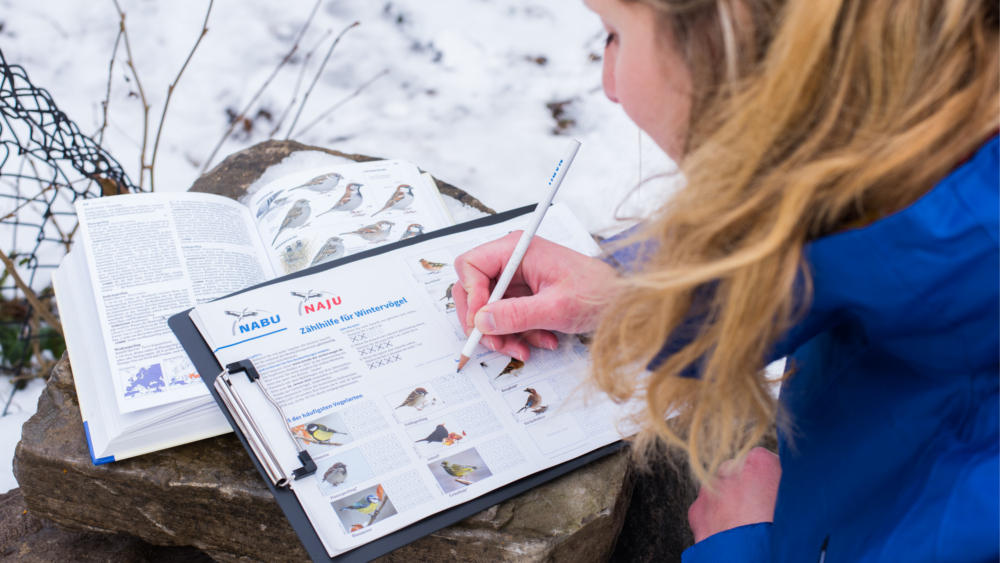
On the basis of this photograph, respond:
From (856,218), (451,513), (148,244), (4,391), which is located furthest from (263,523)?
(4,391)

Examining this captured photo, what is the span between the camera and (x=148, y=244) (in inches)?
38.1

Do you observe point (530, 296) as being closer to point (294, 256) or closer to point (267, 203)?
point (294, 256)

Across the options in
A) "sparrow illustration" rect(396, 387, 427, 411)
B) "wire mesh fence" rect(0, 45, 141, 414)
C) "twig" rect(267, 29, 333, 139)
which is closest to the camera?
"sparrow illustration" rect(396, 387, 427, 411)

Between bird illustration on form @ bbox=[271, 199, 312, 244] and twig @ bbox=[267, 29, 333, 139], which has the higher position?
twig @ bbox=[267, 29, 333, 139]

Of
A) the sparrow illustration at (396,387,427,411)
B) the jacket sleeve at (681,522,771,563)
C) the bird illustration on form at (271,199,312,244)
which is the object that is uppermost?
the bird illustration on form at (271,199,312,244)

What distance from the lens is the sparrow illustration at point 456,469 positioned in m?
0.78

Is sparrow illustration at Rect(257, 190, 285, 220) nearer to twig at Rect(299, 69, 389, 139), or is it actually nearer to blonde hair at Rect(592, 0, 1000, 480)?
blonde hair at Rect(592, 0, 1000, 480)

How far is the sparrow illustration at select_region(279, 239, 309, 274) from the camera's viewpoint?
3.33 ft

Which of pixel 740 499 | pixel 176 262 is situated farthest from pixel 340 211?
pixel 740 499

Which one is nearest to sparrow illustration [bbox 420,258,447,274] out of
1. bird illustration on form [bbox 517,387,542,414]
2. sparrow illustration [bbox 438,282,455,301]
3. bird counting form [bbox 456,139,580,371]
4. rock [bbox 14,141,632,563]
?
sparrow illustration [bbox 438,282,455,301]

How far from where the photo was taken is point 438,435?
2.63ft

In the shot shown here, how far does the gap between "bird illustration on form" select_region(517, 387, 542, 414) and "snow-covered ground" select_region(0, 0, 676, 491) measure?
3.53ft

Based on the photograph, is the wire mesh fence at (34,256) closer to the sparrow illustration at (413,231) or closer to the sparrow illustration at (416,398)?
the sparrow illustration at (413,231)

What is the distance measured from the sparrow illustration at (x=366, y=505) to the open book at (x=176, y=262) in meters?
0.25
